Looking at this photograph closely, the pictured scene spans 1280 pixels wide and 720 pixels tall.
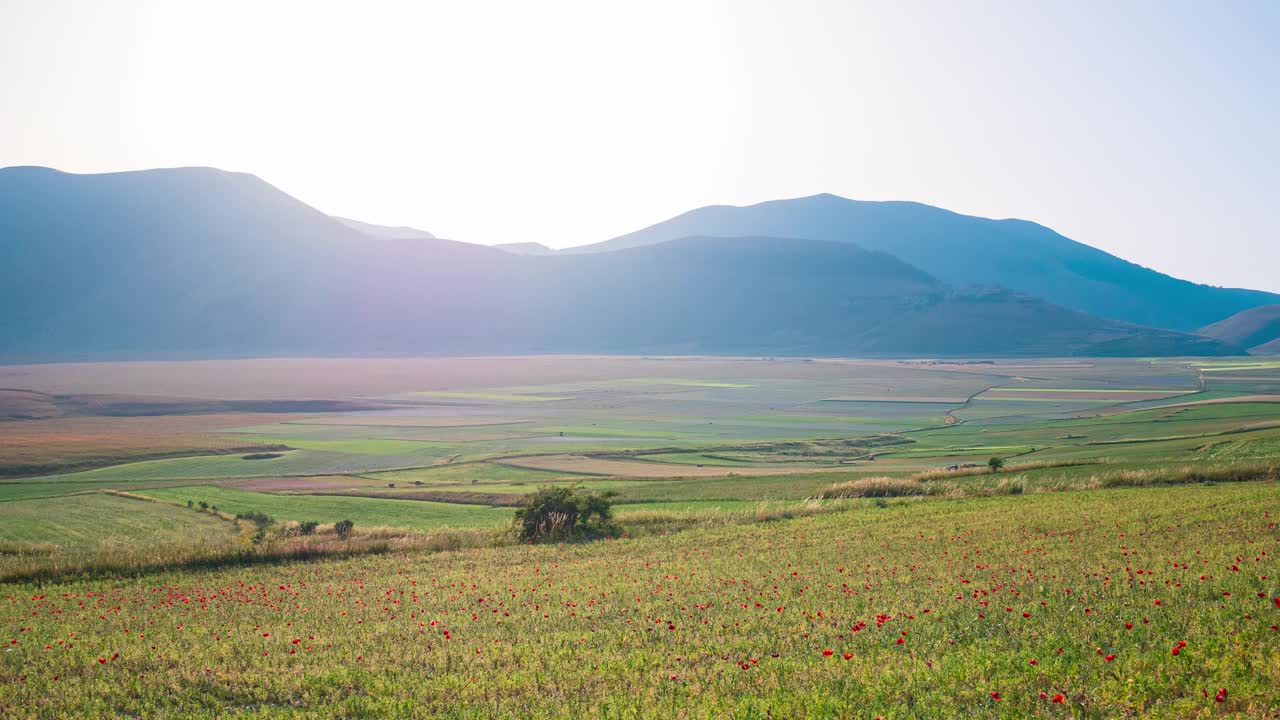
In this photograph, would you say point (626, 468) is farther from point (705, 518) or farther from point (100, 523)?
point (705, 518)

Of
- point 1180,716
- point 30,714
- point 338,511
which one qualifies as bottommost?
point 338,511

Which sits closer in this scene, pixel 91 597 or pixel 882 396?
pixel 91 597

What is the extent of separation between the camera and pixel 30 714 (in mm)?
10703

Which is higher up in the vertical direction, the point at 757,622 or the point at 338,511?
the point at 757,622

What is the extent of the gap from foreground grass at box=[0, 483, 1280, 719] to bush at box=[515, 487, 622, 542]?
18.7ft

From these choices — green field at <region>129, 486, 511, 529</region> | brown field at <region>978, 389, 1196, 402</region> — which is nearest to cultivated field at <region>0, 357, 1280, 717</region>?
green field at <region>129, 486, 511, 529</region>

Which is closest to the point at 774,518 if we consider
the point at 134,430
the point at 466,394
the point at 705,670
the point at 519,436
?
the point at 705,670

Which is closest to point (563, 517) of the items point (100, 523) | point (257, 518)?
point (257, 518)

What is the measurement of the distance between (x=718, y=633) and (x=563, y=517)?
1511 cm

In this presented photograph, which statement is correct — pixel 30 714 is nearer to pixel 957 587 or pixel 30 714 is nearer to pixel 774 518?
pixel 957 587

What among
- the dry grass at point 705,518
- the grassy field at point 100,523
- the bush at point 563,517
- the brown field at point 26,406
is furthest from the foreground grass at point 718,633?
the brown field at point 26,406

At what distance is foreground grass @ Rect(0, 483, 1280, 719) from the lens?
988 cm

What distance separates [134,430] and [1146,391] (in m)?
143

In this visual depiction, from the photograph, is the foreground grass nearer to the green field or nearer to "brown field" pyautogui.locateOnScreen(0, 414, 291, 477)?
the green field
